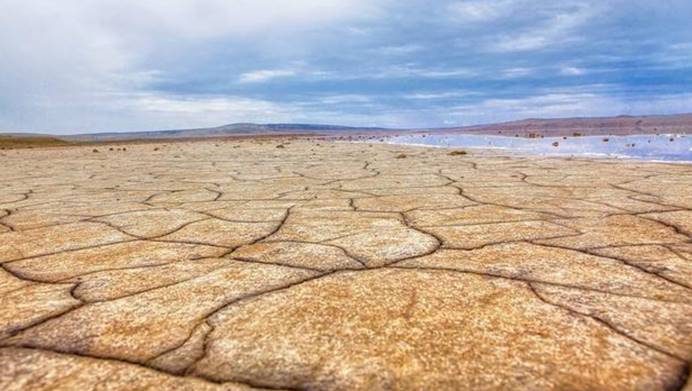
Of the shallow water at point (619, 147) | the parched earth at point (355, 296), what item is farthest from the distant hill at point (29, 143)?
the parched earth at point (355, 296)

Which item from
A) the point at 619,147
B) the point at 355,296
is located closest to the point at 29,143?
the point at 619,147

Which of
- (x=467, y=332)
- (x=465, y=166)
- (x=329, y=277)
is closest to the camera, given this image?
(x=467, y=332)

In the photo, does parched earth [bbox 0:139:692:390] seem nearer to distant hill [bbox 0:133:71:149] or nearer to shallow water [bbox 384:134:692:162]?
shallow water [bbox 384:134:692:162]

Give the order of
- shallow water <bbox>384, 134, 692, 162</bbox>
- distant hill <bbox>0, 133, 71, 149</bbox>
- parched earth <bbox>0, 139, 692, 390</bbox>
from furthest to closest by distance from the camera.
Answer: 1. distant hill <bbox>0, 133, 71, 149</bbox>
2. shallow water <bbox>384, 134, 692, 162</bbox>
3. parched earth <bbox>0, 139, 692, 390</bbox>

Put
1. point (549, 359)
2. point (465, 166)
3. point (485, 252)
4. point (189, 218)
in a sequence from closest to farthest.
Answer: point (549, 359)
point (485, 252)
point (189, 218)
point (465, 166)

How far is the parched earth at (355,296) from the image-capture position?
125 centimetres

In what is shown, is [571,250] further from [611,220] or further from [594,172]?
[594,172]

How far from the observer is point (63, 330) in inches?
59.6

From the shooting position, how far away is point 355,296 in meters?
1.71

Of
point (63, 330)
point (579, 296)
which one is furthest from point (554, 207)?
point (63, 330)

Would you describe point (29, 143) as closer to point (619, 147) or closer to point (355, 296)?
point (619, 147)

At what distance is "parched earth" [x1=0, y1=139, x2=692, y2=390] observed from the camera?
1.25 m

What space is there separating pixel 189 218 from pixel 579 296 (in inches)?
90.8

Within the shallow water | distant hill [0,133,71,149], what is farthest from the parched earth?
distant hill [0,133,71,149]
